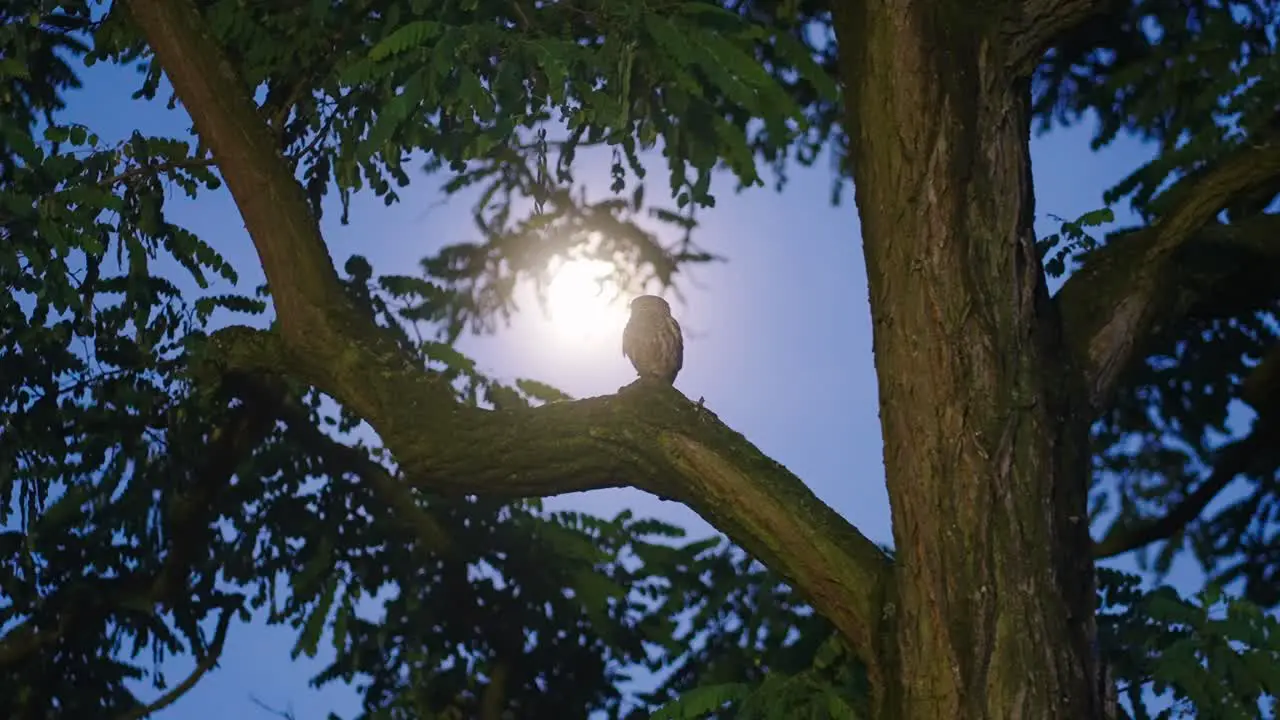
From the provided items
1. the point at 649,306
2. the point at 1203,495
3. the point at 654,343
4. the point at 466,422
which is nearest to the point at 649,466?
the point at 466,422

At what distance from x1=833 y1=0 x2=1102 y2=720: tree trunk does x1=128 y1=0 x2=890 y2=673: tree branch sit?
0.26 m

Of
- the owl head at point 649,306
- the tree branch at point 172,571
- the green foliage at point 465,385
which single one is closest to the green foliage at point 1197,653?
the green foliage at point 465,385

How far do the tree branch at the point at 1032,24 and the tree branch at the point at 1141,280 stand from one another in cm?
71

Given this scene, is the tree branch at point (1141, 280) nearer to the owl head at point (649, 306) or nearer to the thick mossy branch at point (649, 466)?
the thick mossy branch at point (649, 466)

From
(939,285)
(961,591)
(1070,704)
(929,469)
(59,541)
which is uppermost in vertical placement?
(59,541)

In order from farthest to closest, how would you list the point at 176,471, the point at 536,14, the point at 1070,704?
1. the point at 176,471
2. the point at 536,14
3. the point at 1070,704

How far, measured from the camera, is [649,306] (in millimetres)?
6613

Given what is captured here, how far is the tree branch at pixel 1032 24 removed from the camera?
464 centimetres

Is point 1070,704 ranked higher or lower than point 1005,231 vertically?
lower

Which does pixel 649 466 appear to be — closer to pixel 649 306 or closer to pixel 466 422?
pixel 466 422

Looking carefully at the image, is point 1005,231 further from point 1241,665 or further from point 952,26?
point 1241,665

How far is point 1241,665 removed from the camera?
190 inches

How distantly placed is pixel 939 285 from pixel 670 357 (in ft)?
6.75

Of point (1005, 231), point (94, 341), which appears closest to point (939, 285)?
point (1005, 231)
